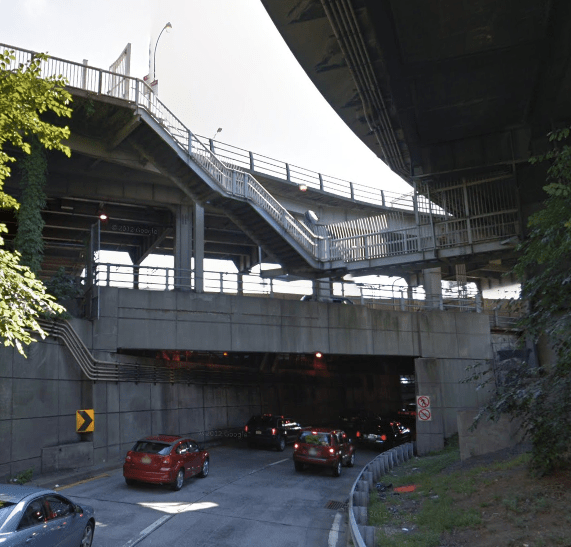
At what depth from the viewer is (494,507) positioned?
38.2ft

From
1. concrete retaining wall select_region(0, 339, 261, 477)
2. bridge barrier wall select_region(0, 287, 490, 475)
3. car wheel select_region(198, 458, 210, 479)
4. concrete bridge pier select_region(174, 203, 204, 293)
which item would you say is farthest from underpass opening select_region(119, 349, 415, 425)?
car wheel select_region(198, 458, 210, 479)

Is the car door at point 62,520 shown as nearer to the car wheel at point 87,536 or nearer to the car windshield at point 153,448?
the car wheel at point 87,536

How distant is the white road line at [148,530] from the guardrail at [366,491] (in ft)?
13.6

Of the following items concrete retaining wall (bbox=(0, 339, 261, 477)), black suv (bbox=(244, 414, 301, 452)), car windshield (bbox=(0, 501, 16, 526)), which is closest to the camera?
car windshield (bbox=(0, 501, 16, 526))

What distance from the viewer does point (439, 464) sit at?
19031 mm

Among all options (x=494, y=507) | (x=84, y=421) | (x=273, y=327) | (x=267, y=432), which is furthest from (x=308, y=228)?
(x=494, y=507)

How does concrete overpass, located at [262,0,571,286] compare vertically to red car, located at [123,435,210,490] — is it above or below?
above

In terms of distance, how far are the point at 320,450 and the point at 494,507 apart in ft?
29.4

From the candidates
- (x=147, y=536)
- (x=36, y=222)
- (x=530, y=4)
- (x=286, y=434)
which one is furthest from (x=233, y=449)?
(x=530, y=4)

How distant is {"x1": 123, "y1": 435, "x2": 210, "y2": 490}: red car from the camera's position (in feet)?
51.7

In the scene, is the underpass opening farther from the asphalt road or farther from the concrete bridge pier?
the asphalt road

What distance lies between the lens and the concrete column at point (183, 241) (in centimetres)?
3003

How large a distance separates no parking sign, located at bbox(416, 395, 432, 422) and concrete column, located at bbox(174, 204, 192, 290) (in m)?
13.4

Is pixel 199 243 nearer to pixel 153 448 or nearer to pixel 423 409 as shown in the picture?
pixel 423 409
